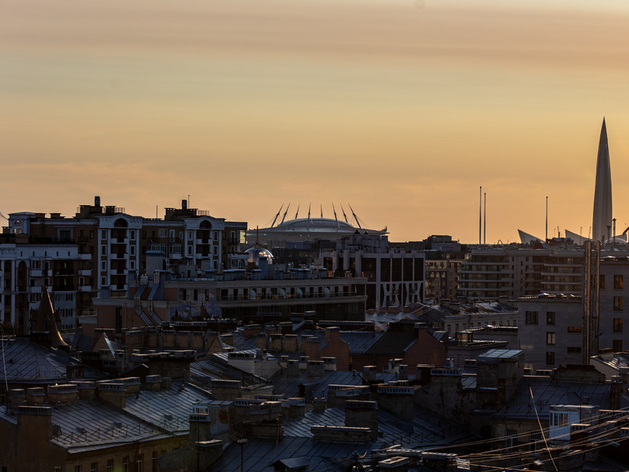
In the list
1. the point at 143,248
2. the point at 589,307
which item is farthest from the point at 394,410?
the point at 143,248

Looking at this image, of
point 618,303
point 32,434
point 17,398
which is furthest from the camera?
point 618,303

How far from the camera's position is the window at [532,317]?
8756 cm

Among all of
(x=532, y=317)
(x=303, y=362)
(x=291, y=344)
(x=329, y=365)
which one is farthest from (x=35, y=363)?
(x=532, y=317)

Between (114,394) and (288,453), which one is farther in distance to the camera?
(114,394)

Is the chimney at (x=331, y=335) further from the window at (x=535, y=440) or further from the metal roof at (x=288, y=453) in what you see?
the metal roof at (x=288, y=453)

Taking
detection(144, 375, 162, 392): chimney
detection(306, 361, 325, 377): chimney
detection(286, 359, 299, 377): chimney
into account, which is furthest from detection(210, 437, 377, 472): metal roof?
detection(286, 359, 299, 377): chimney

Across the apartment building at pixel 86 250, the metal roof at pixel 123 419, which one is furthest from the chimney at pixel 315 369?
the apartment building at pixel 86 250

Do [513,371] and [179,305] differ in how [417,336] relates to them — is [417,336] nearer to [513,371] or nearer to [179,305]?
[513,371]

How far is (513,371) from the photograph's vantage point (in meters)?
51.0

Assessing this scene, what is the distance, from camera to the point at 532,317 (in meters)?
87.7

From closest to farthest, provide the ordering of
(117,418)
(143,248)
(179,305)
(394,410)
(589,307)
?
(117,418), (394,410), (589,307), (179,305), (143,248)

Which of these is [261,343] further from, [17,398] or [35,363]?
[17,398]

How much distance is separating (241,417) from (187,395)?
5.58 meters

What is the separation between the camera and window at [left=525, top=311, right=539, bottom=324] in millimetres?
87562
